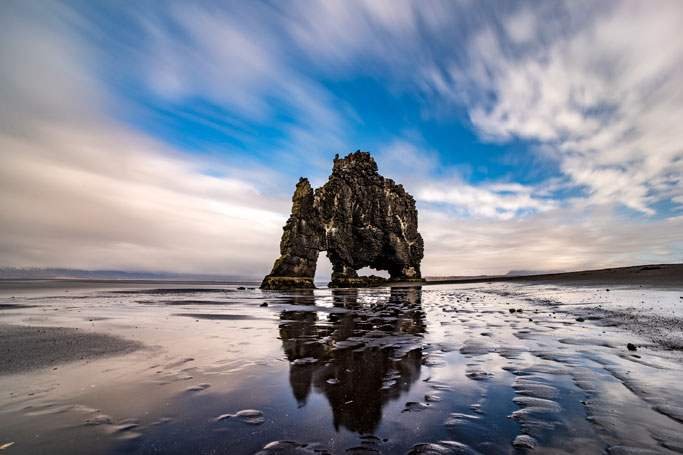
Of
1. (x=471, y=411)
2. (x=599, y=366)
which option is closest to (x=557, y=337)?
(x=599, y=366)

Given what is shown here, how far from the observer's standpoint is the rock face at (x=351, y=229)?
184ft

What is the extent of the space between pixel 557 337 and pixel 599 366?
2.71m

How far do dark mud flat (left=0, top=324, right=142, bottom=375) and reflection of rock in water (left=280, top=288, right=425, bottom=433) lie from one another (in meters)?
4.11

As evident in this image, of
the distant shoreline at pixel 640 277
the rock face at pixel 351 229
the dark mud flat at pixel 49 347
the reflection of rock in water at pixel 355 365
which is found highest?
the rock face at pixel 351 229

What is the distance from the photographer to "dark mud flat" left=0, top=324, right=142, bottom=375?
555 cm

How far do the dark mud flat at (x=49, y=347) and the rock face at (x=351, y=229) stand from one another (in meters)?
44.9

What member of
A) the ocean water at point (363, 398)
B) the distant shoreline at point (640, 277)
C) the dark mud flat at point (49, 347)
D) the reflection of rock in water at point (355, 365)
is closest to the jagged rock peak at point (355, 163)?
the distant shoreline at point (640, 277)

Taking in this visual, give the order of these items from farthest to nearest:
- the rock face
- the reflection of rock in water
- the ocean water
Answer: the rock face < the reflection of rock in water < the ocean water

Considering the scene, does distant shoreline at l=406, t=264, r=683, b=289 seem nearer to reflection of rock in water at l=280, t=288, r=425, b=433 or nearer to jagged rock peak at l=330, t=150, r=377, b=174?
reflection of rock in water at l=280, t=288, r=425, b=433

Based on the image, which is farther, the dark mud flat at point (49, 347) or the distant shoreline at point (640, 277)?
the distant shoreline at point (640, 277)

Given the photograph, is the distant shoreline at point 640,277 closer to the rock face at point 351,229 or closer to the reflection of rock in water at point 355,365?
the reflection of rock in water at point 355,365

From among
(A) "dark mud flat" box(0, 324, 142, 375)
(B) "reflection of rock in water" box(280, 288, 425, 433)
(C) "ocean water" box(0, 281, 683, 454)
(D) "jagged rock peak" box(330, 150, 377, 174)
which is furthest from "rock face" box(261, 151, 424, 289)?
(C) "ocean water" box(0, 281, 683, 454)

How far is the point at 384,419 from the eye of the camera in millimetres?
3248

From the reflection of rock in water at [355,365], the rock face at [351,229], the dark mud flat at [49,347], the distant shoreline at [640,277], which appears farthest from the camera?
the rock face at [351,229]
